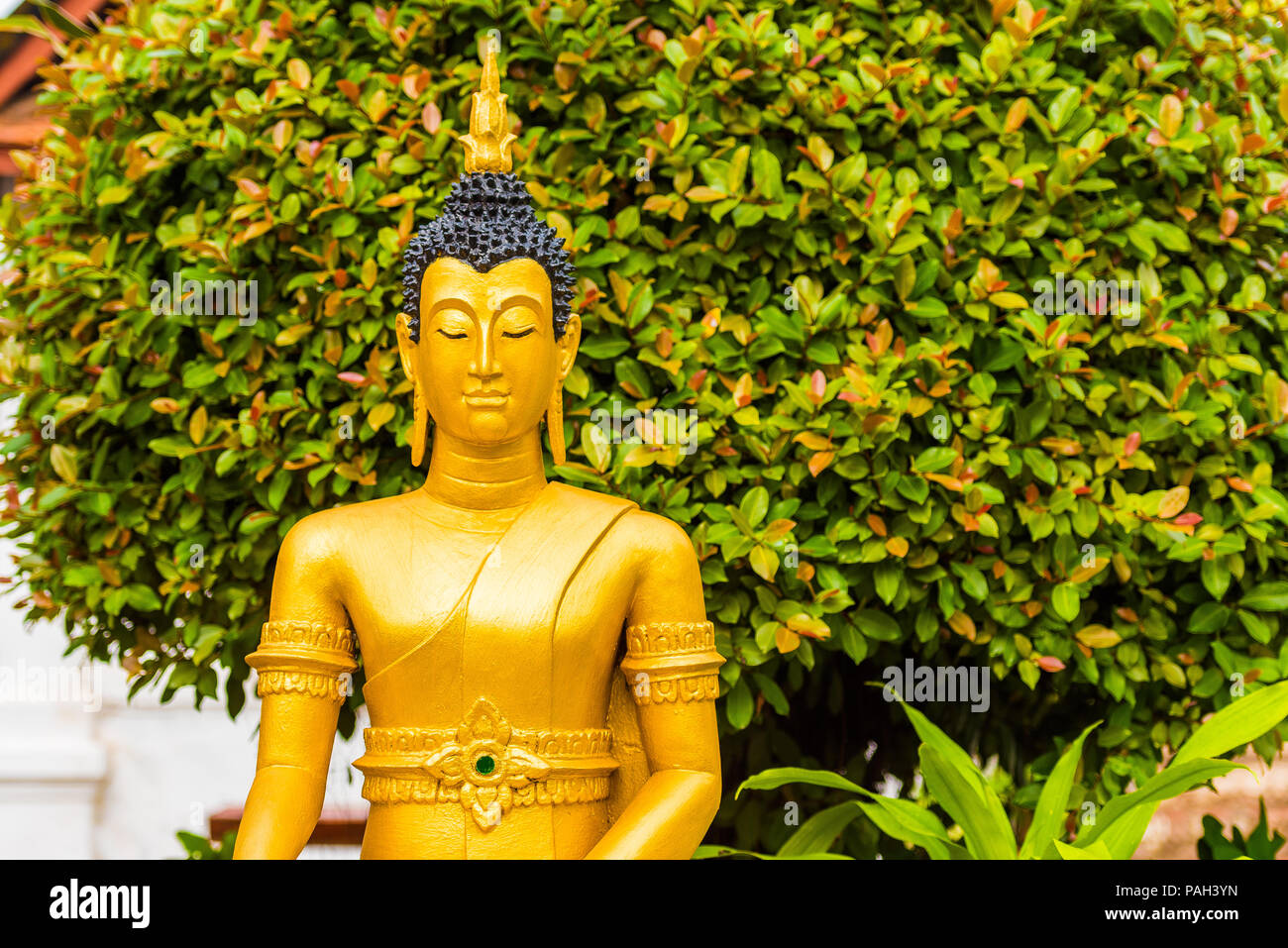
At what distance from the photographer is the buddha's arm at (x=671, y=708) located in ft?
7.61

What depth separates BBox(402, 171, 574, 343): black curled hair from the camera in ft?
8.00

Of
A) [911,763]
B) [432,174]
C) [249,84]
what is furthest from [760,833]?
[249,84]

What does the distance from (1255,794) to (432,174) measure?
577 centimetres

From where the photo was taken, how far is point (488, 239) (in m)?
2.44

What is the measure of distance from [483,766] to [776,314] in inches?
50.9

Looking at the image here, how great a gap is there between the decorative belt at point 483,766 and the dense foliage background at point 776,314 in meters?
0.72

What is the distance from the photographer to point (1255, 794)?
22.5 ft

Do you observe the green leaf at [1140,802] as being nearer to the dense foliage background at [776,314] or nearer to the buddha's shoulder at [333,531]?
Result: the dense foliage background at [776,314]

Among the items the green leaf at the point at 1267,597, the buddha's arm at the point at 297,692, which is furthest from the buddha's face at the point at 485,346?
the green leaf at the point at 1267,597

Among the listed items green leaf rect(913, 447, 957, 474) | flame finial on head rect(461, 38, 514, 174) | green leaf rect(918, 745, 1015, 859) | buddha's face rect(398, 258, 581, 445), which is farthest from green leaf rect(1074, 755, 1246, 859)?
flame finial on head rect(461, 38, 514, 174)

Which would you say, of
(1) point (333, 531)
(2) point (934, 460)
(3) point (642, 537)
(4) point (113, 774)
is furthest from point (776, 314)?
(4) point (113, 774)

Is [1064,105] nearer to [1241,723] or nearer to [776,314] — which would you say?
[776,314]

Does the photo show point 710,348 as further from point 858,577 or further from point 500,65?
point 500,65
